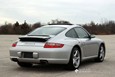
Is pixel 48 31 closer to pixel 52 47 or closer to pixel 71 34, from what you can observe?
pixel 71 34

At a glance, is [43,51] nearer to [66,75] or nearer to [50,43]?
[50,43]

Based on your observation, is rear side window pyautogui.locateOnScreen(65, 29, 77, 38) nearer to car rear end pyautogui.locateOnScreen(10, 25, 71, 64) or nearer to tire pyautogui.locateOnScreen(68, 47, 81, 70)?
tire pyautogui.locateOnScreen(68, 47, 81, 70)

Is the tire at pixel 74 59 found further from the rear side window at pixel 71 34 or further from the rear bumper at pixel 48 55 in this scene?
the rear side window at pixel 71 34

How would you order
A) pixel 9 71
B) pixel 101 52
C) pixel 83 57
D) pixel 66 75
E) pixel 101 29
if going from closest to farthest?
pixel 66 75 < pixel 9 71 < pixel 83 57 < pixel 101 52 < pixel 101 29

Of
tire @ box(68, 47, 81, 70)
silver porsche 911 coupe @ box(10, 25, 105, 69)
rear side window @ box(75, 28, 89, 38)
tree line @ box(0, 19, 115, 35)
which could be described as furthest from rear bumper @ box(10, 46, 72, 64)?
tree line @ box(0, 19, 115, 35)

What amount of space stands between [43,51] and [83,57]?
6.72 feet

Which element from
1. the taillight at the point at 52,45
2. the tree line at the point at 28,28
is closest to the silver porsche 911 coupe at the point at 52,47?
the taillight at the point at 52,45

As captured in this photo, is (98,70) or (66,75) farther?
(98,70)

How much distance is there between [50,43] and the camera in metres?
9.85

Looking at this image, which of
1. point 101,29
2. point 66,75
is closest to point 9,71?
point 66,75

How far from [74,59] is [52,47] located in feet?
3.32

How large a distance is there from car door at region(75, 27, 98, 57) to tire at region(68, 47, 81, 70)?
1.44 ft

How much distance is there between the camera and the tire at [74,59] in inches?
404

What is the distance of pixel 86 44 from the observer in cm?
1147
